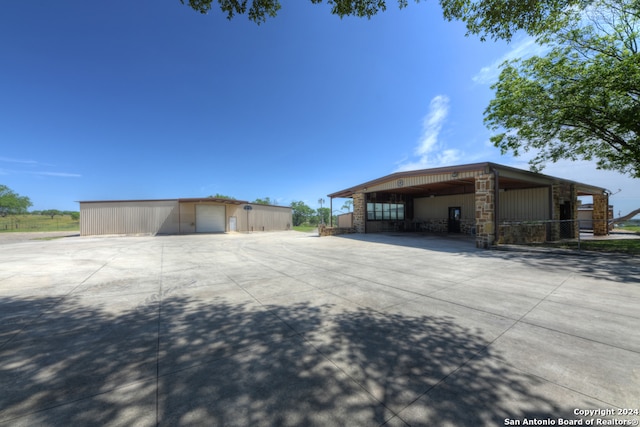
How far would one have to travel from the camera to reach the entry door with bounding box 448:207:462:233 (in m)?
18.2

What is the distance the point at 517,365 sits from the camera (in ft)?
7.48

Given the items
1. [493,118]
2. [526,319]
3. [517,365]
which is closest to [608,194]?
[493,118]

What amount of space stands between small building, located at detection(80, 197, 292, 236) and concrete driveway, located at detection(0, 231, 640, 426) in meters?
18.8

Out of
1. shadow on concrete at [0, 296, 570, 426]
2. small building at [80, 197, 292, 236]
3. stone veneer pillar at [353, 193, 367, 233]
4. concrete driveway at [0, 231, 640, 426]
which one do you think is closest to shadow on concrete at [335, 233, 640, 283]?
concrete driveway at [0, 231, 640, 426]

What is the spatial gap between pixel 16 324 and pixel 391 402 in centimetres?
457

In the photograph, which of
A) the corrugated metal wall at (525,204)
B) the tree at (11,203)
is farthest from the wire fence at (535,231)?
the tree at (11,203)

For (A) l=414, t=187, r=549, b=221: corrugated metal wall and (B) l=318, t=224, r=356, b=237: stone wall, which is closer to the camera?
(A) l=414, t=187, r=549, b=221: corrugated metal wall

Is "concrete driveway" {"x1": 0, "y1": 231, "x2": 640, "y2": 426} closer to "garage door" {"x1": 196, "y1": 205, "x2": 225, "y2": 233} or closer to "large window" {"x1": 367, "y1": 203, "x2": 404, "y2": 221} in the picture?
"large window" {"x1": 367, "y1": 203, "x2": 404, "y2": 221}

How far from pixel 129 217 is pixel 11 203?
48.6 metres

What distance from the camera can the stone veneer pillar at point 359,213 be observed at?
18.1m

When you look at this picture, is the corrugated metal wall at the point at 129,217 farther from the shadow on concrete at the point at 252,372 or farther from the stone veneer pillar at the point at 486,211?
the stone veneer pillar at the point at 486,211

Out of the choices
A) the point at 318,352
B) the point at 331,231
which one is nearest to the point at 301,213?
the point at 331,231

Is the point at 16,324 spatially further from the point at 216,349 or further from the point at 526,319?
the point at 526,319

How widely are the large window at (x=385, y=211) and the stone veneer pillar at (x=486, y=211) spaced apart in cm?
859
